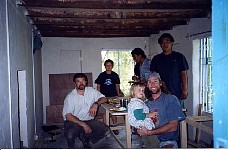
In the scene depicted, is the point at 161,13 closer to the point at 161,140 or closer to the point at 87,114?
the point at 87,114

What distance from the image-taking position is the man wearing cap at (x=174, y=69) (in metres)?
4.48

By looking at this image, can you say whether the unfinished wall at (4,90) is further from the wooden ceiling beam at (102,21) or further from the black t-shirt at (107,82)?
the black t-shirt at (107,82)

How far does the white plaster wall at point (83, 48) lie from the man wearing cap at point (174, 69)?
13.2 ft

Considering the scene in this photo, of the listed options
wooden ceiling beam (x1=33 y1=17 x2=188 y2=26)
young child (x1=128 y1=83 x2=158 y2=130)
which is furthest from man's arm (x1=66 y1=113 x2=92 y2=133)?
wooden ceiling beam (x1=33 y1=17 x2=188 y2=26)

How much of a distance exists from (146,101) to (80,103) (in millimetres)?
1651

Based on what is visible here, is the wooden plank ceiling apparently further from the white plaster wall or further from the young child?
the white plaster wall

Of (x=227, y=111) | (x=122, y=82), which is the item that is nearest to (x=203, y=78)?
(x=122, y=82)

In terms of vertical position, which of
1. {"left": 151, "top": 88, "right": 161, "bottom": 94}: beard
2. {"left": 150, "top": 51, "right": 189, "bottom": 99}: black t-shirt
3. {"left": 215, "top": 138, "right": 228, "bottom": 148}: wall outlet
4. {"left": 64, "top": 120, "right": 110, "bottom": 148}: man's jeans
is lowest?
{"left": 64, "top": 120, "right": 110, "bottom": 148}: man's jeans

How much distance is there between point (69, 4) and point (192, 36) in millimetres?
2923

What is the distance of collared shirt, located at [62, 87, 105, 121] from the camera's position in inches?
175

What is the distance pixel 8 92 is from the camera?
2646 millimetres

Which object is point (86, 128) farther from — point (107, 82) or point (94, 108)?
point (107, 82)

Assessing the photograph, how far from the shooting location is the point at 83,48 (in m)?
8.33

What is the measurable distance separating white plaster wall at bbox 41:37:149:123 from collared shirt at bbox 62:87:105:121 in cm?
366
